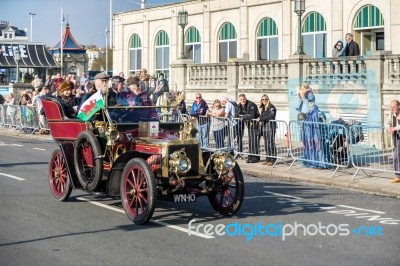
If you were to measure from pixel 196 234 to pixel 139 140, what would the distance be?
195cm

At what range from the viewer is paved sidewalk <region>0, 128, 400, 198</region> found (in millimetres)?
13688

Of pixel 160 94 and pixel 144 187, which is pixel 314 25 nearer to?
pixel 160 94

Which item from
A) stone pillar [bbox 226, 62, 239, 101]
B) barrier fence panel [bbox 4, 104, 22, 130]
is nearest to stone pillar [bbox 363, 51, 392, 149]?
stone pillar [bbox 226, 62, 239, 101]

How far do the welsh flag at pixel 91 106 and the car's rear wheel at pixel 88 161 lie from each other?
17.3 inches

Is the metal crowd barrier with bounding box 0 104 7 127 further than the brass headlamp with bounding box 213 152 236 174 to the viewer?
Yes

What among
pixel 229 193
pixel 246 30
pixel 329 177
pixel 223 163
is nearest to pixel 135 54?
pixel 246 30

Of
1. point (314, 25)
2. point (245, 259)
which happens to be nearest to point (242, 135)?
point (245, 259)

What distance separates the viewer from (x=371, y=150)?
14.6 metres

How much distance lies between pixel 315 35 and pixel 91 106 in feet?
60.9

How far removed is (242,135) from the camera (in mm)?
17984

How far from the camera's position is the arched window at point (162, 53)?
3631 centimetres

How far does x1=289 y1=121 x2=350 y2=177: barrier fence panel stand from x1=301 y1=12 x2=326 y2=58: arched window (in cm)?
1216

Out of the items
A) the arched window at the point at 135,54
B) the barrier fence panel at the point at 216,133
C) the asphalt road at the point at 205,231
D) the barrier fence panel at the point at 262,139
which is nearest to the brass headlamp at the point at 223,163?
the asphalt road at the point at 205,231

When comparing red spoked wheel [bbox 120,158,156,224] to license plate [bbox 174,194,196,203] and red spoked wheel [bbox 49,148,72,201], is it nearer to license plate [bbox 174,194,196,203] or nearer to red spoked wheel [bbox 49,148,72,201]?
license plate [bbox 174,194,196,203]
